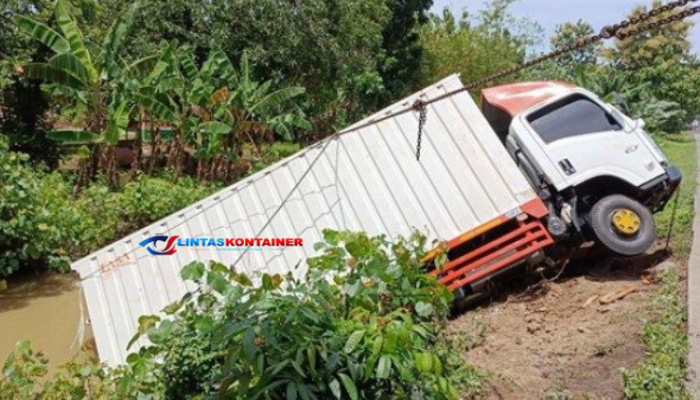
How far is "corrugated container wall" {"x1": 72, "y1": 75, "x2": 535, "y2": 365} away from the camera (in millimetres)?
4773

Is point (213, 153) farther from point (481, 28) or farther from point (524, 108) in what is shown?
point (481, 28)

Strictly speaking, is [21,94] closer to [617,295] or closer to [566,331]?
[566,331]

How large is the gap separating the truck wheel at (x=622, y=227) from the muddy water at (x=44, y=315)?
16.2 feet

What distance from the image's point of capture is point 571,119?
5.74 meters

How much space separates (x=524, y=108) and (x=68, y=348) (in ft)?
18.3

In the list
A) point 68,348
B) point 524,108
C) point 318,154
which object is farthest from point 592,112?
point 68,348

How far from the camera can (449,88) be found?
5762mm

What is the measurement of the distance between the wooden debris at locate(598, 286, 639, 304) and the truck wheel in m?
0.39

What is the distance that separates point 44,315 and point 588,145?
6516 mm

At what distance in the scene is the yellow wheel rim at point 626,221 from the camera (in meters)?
5.30

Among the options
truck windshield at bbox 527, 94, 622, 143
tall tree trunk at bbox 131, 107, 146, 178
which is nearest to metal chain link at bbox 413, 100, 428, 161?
truck windshield at bbox 527, 94, 622, 143

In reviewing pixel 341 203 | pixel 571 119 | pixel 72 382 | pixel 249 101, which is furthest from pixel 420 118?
Answer: pixel 249 101

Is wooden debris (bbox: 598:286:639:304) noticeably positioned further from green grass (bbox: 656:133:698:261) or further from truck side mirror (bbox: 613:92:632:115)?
truck side mirror (bbox: 613:92:632:115)

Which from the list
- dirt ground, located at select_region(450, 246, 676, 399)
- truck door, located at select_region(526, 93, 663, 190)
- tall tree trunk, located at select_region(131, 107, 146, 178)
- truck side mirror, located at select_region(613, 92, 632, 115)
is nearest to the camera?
dirt ground, located at select_region(450, 246, 676, 399)
